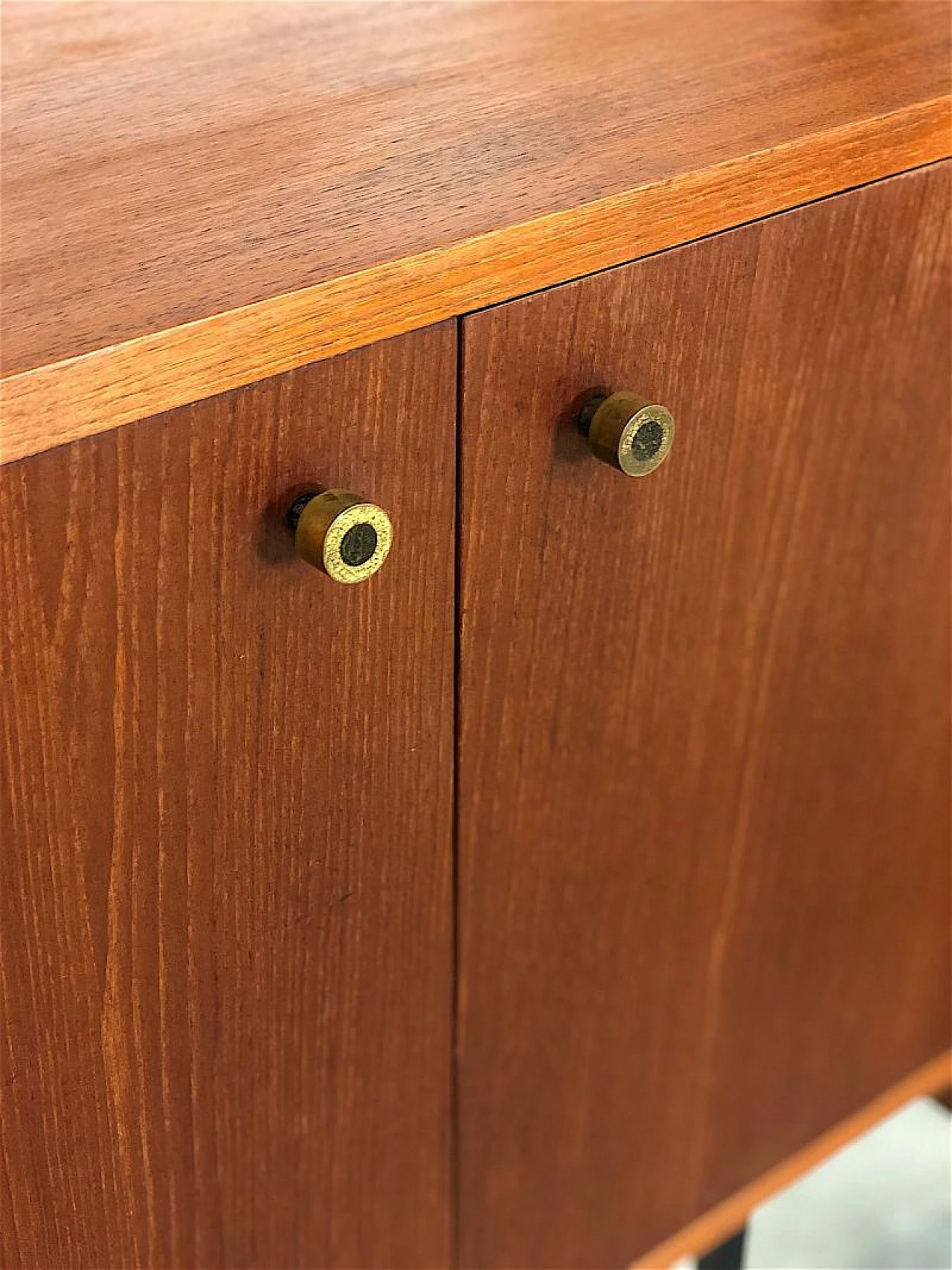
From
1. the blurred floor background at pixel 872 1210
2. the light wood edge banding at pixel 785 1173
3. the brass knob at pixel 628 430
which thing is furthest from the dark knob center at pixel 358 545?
the blurred floor background at pixel 872 1210

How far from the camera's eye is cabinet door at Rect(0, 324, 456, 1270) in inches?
17.8

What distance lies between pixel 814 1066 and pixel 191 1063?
1.50ft

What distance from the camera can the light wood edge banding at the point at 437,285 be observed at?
0.41 m

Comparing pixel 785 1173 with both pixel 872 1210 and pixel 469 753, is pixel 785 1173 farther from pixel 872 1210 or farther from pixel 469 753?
pixel 469 753

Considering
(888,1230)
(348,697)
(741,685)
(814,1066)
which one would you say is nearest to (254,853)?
(348,697)

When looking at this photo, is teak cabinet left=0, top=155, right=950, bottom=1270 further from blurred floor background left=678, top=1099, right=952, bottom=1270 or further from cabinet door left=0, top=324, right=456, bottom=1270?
blurred floor background left=678, top=1099, right=952, bottom=1270

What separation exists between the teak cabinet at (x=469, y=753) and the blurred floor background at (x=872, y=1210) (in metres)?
0.24

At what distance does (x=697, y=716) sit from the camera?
0.67 m

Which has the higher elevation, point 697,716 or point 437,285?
point 437,285

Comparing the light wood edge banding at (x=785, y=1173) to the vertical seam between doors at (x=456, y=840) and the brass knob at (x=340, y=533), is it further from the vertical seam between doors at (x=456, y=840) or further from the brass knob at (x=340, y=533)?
the brass knob at (x=340, y=533)

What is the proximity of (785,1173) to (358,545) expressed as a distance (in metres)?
0.62

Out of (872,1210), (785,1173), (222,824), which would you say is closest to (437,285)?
(222,824)

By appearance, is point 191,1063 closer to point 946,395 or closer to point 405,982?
point 405,982

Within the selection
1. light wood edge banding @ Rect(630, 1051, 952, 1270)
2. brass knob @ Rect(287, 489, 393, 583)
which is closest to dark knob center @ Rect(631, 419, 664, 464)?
brass knob @ Rect(287, 489, 393, 583)
